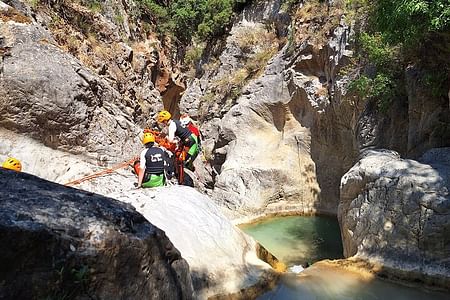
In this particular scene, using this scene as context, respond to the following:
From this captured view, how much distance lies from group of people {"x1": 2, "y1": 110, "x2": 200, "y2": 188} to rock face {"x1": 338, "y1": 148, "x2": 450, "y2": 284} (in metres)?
3.81

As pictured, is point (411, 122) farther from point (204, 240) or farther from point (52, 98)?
point (52, 98)

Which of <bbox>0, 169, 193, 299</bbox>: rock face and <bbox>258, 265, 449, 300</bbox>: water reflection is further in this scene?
<bbox>258, 265, 449, 300</bbox>: water reflection

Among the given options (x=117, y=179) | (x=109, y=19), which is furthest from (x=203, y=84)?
(x=117, y=179)

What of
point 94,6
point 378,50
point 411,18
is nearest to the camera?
point 411,18

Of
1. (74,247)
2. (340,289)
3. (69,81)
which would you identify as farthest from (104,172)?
(74,247)

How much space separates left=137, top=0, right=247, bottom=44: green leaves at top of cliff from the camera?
19.3 meters

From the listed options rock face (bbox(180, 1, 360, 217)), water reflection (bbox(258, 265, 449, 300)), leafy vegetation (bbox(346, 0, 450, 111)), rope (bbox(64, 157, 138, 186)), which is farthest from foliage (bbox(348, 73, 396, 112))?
rope (bbox(64, 157, 138, 186))

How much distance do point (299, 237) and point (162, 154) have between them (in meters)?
5.40

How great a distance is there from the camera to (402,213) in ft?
19.3

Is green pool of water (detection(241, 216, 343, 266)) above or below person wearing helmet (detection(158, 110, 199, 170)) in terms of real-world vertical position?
below

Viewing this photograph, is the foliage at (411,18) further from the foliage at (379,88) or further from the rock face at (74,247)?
the rock face at (74,247)

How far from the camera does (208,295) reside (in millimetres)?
4727

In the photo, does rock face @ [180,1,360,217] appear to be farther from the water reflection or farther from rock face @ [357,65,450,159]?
the water reflection

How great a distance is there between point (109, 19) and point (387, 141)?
10904 mm
